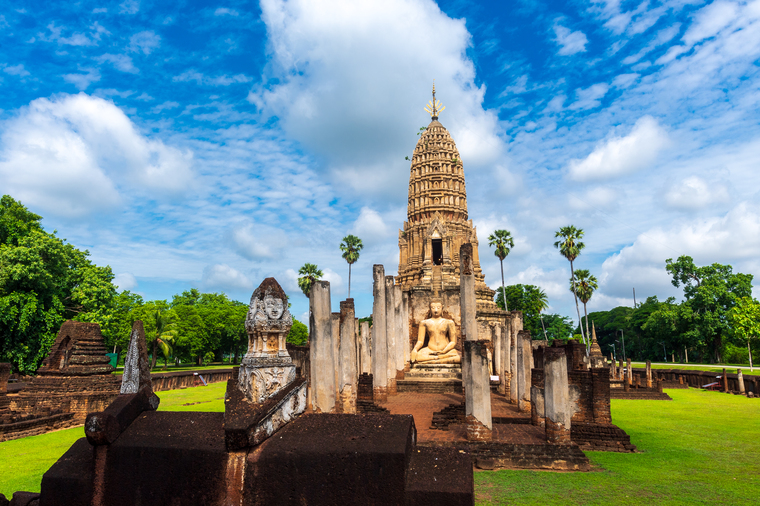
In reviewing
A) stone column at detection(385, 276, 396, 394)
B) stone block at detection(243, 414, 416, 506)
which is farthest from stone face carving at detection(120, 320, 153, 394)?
stone column at detection(385, 276, 396, 394)

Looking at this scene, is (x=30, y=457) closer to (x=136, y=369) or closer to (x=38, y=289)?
(x=136, y=369)

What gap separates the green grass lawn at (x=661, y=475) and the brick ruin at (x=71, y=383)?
15390 mm

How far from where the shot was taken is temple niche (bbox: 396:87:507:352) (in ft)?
118

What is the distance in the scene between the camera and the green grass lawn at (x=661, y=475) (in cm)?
754

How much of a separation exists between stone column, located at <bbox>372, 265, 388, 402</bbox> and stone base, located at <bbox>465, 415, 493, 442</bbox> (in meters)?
6.40

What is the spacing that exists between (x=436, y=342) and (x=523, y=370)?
7902 millimetres

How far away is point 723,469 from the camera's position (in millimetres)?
9234

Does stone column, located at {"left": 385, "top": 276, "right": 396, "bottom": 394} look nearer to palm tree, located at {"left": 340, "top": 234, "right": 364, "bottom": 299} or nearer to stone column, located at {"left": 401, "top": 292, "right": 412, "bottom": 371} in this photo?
stone column, located at {"left": 401, "top": 292, "right": 412, "bottom": 371}

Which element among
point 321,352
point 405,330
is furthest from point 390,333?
point 321,352

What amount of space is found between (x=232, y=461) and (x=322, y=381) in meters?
8.08

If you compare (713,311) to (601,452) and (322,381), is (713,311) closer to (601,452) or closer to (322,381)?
(601,452)

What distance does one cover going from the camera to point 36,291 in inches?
955

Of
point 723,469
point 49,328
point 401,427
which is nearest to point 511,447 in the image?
point 723,469

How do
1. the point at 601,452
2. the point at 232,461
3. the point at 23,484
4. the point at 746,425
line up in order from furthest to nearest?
the point at 746,425 → the point at 601,452 → the point at 23,484 → the point at 232,461
